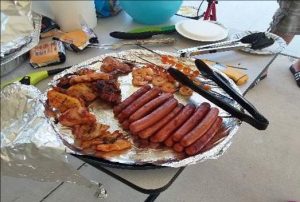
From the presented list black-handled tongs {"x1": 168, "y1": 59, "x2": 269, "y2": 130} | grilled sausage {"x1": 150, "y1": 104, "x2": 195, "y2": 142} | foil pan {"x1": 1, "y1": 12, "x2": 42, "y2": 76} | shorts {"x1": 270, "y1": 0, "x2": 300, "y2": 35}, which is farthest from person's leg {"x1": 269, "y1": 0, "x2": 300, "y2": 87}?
foil pan {"x1": 1, "y1": 12, "x2": 42, "y2": 76}

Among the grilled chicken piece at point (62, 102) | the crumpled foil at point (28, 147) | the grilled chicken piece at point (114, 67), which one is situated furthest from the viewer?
the grilled chicken piece at point (114, 67)

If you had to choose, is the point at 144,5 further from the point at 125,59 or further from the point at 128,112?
the point at 128,112

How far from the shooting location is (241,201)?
0.82 m

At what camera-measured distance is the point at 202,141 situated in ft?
1.80

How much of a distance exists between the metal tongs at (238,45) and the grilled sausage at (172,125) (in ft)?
0.86

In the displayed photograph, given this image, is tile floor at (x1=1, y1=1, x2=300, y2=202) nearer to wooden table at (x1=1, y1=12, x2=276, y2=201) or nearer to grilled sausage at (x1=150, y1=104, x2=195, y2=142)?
wooden table at (x1=1, y1=12, x2=276, y2=201)

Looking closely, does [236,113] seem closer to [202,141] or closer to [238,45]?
[202,141]

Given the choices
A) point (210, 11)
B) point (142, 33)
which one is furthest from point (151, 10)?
point (210, 11)

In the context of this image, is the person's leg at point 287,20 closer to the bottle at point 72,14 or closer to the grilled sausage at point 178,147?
the bottle at point 72,14

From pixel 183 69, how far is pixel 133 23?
36 cm

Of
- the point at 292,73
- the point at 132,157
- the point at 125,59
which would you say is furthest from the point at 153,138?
the point at 292,73

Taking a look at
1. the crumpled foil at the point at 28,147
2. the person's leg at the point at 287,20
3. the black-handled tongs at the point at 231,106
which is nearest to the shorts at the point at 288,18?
the person's leg at the point at 287,20

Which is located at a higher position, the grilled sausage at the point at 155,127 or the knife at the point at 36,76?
the grilled sausage at the point at 155,127

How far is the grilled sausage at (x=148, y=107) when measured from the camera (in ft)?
1.93
